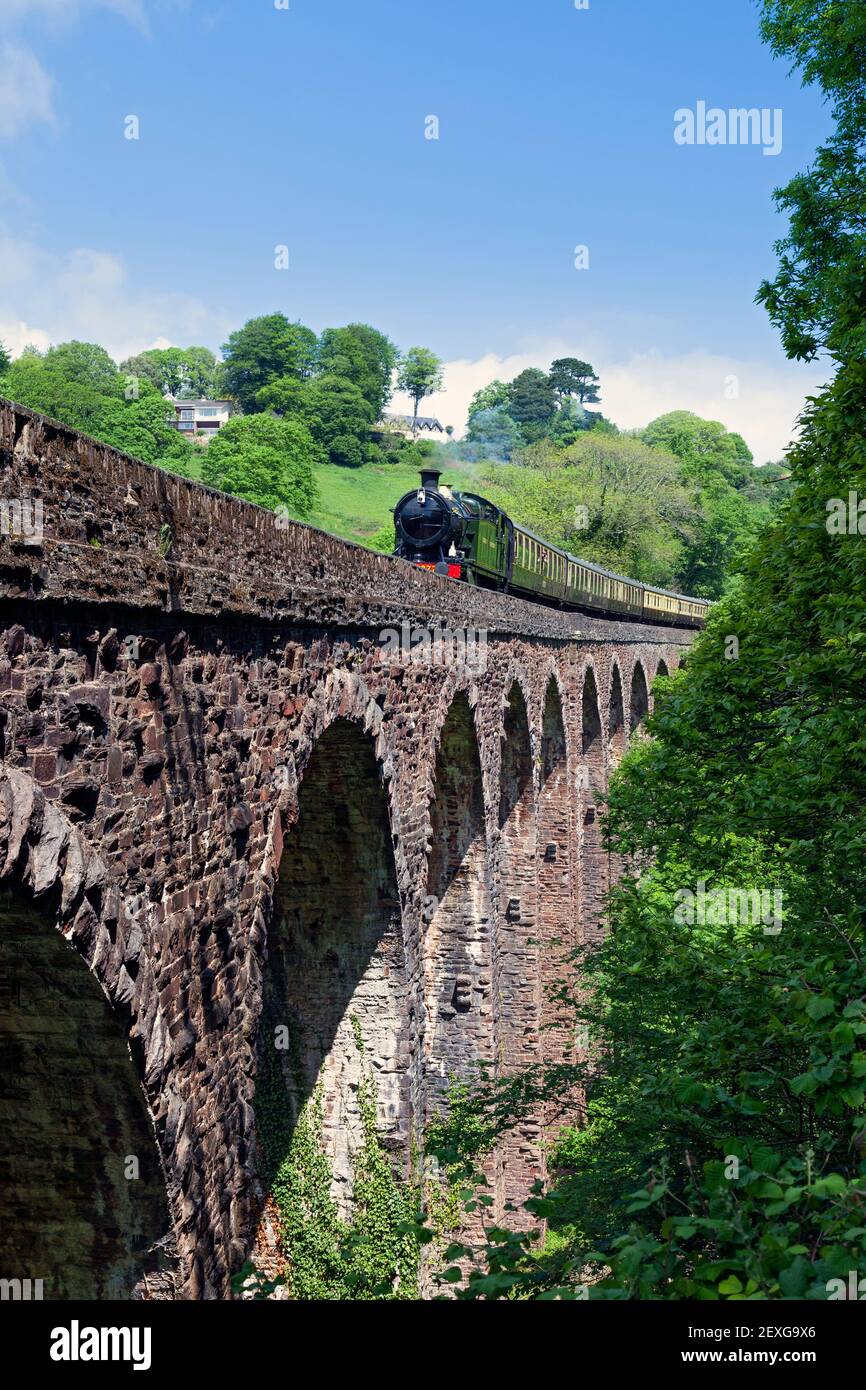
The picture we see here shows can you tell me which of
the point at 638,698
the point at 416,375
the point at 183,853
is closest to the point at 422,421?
the point at 416,375

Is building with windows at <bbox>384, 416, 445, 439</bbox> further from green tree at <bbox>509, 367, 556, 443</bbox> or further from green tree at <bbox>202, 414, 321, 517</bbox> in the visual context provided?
green tree at <bbox>202, 414, 321, 517</bbox>

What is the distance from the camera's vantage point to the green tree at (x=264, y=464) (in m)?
49.1

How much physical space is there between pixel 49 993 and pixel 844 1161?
162 inches

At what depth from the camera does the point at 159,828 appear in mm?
5332

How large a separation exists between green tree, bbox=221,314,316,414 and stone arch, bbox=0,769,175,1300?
263 ft

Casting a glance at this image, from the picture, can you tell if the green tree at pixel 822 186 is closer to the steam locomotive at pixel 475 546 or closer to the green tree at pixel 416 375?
the steam locomotive at pixel 475 546

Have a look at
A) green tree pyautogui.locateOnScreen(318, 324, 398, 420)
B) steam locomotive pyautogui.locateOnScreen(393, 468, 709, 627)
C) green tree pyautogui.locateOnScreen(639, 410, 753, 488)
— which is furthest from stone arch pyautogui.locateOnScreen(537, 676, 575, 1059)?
green tree pyautogui.locateOnScreen(318, 324, 398, 420)

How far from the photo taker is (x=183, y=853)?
565 cm

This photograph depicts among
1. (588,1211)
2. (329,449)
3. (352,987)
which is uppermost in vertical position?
(329,449)

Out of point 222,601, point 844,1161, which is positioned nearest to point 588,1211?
point 844,1161

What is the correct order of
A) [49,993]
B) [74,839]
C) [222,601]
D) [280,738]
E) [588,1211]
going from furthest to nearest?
[588,1211] → [280,738] → [222,601] → [49,993] → [74,839]

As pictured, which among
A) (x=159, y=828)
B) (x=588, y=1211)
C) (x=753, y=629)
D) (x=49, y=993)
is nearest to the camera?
(x=49, y=993)

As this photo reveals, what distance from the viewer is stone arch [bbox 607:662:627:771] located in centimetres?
2928

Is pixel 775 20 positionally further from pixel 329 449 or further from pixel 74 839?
pixel 329 449
